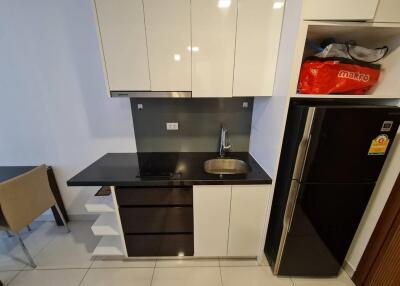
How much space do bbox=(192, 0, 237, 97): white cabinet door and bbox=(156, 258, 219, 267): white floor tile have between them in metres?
1.49

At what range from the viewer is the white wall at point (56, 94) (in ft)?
4.72

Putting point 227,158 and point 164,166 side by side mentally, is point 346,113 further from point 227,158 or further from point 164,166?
point 164,166

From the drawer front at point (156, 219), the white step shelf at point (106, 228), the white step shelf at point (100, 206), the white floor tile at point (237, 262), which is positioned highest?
the white step shelf at point (100, 206)

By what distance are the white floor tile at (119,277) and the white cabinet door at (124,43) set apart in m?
1.56

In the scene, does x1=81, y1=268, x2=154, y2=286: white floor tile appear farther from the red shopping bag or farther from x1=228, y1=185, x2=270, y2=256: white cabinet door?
the red shopping bag

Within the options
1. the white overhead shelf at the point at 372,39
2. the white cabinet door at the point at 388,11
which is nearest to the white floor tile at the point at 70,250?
the white overhead shelf at the point at 372,39

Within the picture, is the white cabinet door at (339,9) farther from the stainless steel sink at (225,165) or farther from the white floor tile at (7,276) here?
the white floor tile at (7,276)

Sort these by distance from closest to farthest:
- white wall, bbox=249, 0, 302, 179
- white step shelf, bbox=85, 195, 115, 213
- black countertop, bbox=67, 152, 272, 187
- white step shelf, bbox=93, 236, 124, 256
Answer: white wall, bbox=249, 0, 302, 179, black countertop, bbox=67, 152, 272, 187, white step shelf, bbox=85, 195, 115, 213, white step shelf, bbox=93, 236, 124, 256

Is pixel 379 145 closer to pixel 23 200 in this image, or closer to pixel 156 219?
pixel 156 219

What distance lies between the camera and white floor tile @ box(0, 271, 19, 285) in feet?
4.58

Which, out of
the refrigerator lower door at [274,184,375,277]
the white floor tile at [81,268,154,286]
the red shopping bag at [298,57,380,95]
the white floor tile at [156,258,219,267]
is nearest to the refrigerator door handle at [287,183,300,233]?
the refrigerator lower door at [274,184,375,277]

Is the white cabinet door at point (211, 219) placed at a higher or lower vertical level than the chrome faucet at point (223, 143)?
lower

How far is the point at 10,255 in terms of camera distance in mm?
1610

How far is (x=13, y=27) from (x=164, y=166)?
1.77 m
